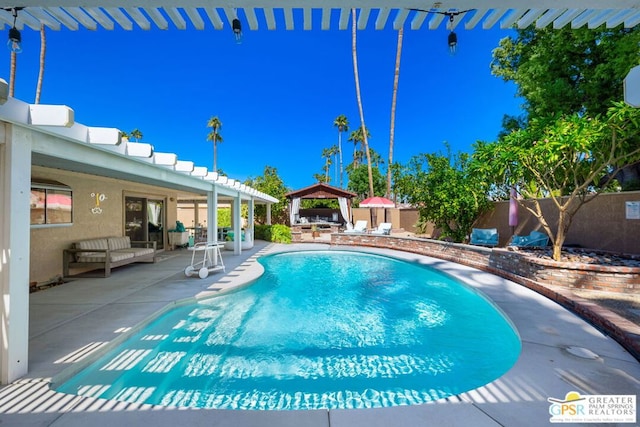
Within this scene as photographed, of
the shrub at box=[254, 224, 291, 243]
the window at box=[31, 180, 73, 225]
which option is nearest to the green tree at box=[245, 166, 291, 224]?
the shrub at box=[254, 224, 291, 243]

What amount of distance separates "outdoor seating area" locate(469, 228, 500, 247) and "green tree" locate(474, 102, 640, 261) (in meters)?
4.06

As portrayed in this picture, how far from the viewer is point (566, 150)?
6.61m

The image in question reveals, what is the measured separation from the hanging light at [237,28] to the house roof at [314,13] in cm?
6

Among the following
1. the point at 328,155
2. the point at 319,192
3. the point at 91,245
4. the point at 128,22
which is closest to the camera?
the point at 128,22

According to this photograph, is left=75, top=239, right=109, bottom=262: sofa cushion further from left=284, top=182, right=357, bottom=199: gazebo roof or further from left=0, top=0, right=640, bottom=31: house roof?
left=284, top=182, right=357, bottom=199: gazebo roof

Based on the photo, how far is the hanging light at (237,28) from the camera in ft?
7.42

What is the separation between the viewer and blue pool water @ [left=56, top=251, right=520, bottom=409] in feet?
11.6

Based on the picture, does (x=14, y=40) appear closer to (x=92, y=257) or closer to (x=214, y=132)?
(x=92, y=257)

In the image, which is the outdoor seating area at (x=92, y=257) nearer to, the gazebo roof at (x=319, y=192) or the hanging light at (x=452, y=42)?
the hanging light at (x=452, y=42)

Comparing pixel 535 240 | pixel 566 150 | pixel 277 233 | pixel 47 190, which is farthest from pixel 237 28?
pixel 277 233

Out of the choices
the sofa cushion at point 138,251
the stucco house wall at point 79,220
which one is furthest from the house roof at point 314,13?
the sofa cushion at point 138,251

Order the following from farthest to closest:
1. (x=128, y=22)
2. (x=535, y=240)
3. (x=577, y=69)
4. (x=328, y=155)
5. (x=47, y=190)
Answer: (x=328, y=155) → (x=577, y=69) → (x=535, y=240) → (x=47, y=190) → (x=128, y=22)

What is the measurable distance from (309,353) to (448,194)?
10404 mm

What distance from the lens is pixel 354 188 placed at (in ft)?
133
